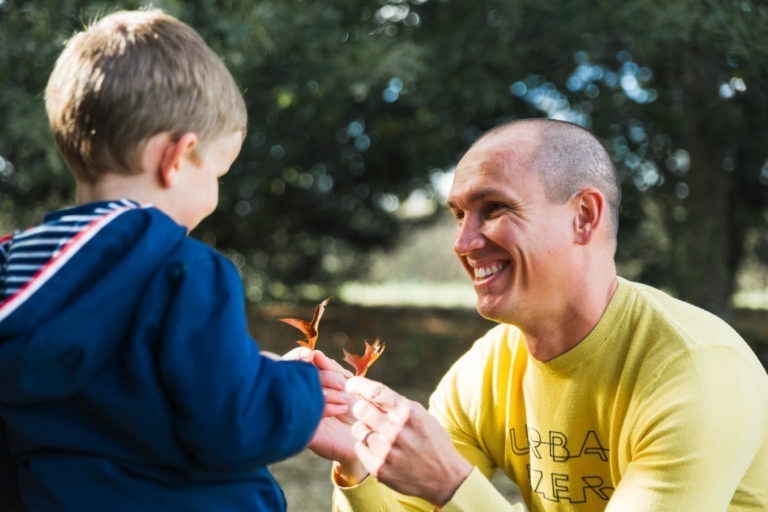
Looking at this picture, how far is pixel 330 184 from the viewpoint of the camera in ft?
32.2

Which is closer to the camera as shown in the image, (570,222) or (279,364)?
(279,364)

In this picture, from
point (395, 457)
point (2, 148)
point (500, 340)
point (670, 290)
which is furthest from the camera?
point (2, 148)

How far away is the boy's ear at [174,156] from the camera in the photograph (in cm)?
147

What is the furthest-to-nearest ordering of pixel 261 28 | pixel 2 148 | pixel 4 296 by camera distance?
pixel 2 148 < pixel 261 28 < pixel 4 296

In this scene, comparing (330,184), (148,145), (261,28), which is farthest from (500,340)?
(330,184)

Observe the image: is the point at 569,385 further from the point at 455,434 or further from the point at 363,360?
the point at 363,360

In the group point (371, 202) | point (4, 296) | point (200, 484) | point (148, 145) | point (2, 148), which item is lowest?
point (371, 202)

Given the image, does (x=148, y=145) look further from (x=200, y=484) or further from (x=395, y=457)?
(x=395, y=457)

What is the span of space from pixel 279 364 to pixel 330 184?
27.6 feet

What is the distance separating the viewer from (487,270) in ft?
7.14

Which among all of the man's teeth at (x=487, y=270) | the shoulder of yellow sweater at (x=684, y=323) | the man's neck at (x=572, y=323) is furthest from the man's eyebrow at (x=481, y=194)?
the shoulder of yellow sweater at (x=684, y=323)

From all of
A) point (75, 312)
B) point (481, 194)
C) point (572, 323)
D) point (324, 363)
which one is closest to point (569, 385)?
point (572, 323)

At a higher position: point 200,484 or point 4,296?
point 4,296

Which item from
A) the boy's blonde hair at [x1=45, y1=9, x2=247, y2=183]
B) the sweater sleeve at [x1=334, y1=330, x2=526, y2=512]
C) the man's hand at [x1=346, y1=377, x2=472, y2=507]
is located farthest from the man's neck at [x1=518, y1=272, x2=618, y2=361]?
the boy's blonde hair at [x1=45, y1=9, x2=247, y2=183]
